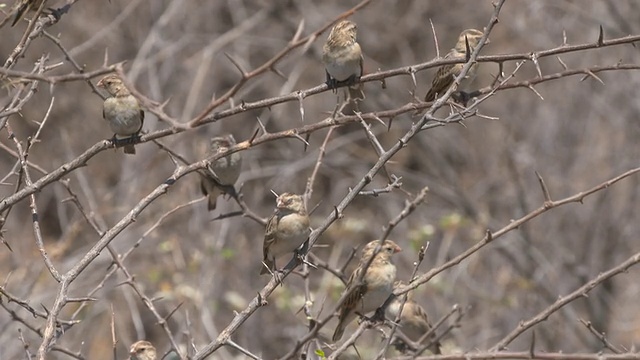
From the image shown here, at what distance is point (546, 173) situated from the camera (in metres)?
11.8

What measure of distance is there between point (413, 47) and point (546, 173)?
4.65 metres

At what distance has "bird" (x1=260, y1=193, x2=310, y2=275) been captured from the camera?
538 centimetres

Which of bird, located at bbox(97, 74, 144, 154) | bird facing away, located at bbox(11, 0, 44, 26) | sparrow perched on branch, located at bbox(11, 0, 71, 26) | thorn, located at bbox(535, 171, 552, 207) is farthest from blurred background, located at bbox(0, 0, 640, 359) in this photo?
thorn, located at bbox(535, 171, 552, 207)

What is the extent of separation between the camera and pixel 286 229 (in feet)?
17.8

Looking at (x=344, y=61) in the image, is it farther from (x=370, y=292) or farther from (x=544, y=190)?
(x=544, y=190)

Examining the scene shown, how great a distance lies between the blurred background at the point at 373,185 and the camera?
9.97 m

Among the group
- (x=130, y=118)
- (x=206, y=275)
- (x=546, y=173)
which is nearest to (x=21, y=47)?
(x=130, y=118)

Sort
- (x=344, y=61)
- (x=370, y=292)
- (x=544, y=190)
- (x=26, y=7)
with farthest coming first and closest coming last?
(x=344, y=61) → (x=370, y=292) → (x=26, y=7) → (x=544, y=190)

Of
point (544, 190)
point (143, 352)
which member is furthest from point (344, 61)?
point (544, 190)

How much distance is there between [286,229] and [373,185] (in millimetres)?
8490

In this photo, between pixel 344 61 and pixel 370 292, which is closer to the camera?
pixel 370 292

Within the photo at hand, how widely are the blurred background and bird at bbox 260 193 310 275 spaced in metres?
2.33

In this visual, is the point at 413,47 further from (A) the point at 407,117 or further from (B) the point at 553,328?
(B) the point at 553,328

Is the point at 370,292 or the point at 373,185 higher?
the point at 373,185
